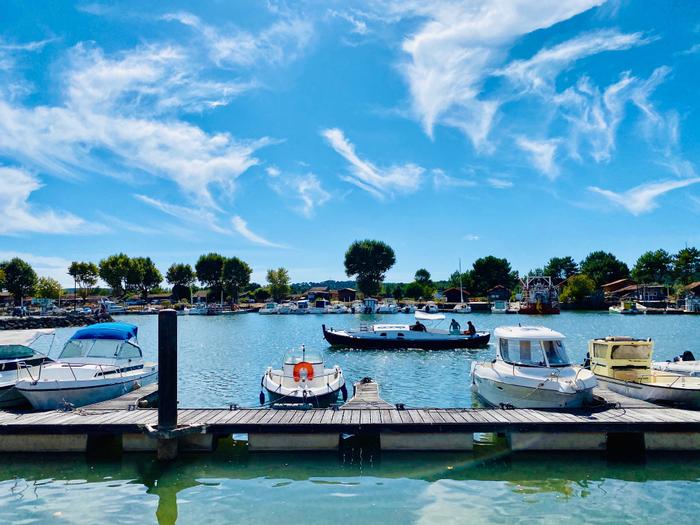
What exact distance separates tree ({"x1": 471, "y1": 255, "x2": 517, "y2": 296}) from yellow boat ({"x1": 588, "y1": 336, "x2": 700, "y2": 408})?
135 meters

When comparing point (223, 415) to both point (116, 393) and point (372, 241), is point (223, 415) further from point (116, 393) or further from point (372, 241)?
point (372, 241)

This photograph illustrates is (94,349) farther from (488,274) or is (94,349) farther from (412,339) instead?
(488,274)

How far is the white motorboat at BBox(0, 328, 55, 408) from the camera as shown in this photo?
17359 mm

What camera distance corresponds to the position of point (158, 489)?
12.0m

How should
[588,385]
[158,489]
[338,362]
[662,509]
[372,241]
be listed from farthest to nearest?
[372,241] → [338,362] → [588,385] → [158,489] → [662,509]

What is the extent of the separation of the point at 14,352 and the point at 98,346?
10.9 ft

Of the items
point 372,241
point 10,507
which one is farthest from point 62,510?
point 372,241

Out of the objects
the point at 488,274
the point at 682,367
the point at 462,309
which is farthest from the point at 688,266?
the point at 682,367

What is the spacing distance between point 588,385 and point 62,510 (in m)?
15.2

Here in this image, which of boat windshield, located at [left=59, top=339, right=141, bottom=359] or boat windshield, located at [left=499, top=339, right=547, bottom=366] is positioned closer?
boat windshield, located at [left=499, top=339, right=547, bottom=366]

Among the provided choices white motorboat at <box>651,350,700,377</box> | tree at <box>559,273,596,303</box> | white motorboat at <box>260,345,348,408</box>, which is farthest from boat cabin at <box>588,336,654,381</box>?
tree at <box>559,273,596,303</box>

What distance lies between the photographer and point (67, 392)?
55.7 ft

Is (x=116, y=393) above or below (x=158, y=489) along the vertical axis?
above

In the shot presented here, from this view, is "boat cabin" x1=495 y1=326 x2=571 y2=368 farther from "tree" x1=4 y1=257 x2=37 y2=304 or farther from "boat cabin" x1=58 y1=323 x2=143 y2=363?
"tree" x1=4 y1=257 x2=37 y2=304
